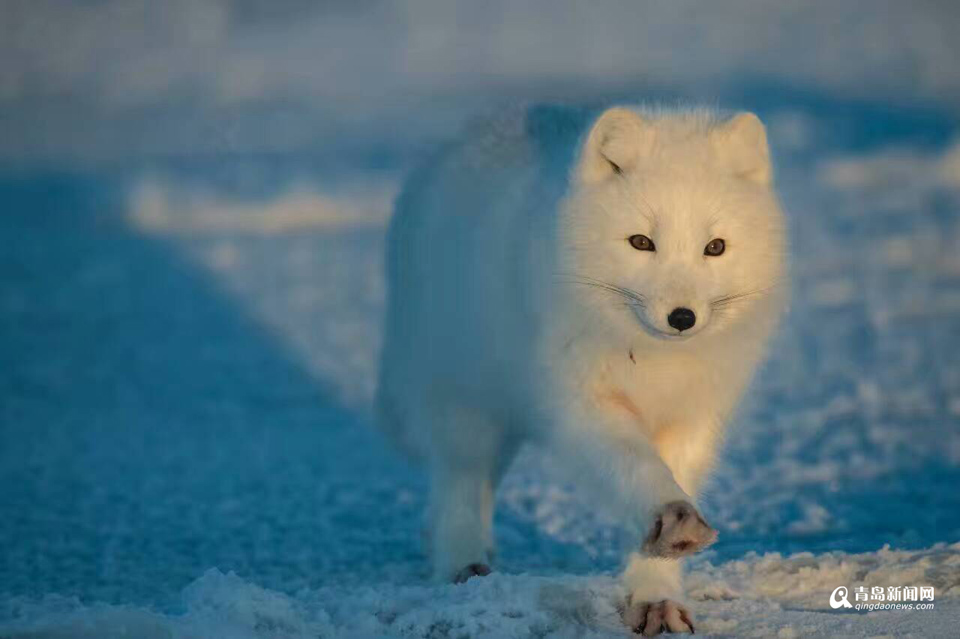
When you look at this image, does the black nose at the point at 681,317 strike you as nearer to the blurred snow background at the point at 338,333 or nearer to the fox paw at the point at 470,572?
the blurred snow background at the point at 338,333

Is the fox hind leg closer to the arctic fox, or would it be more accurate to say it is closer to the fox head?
the arctic fox

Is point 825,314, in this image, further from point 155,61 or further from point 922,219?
point 155,61

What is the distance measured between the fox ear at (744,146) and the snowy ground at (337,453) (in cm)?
39

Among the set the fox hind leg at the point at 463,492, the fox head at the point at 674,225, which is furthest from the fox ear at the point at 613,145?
the fox hind leg at the point at 463,492

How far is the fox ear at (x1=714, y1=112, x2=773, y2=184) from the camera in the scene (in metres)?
3.12

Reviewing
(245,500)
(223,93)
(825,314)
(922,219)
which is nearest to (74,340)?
(245,500)

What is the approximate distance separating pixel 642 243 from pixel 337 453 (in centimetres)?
284

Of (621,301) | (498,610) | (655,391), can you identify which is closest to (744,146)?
(621,301)

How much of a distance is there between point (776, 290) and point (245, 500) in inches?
94.2

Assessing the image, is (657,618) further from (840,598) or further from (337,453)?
(337,453)

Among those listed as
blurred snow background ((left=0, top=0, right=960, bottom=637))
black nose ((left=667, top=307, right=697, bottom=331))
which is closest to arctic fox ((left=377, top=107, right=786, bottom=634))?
black nose ((left=667, top=307, right=697, bottom=331))

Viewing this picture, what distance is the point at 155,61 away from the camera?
1755 centimetres

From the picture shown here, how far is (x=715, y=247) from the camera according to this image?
296cm

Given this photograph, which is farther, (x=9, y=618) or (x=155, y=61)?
(x=155, y=61)
